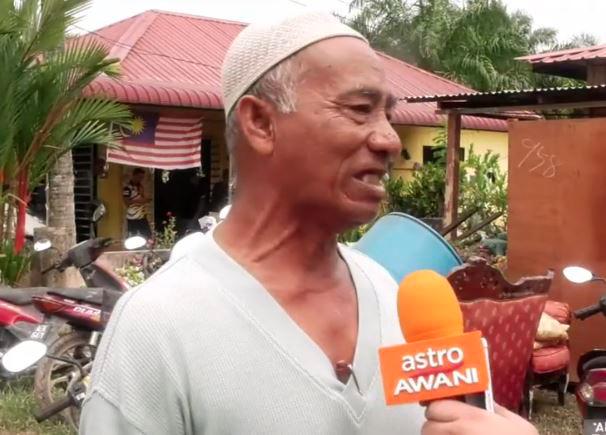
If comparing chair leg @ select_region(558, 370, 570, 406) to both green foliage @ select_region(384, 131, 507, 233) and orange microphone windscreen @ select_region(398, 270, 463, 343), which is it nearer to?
orange microphone windscreen @ select_region(398, 270, 463, 343)

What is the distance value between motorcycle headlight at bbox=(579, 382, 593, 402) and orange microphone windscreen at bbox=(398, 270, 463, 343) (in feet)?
10.1

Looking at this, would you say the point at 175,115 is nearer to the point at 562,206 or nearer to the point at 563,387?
the point at 562,206

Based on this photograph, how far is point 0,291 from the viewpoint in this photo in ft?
19.6

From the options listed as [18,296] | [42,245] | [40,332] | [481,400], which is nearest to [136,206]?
[42,245]

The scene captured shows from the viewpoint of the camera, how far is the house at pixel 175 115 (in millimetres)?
11492

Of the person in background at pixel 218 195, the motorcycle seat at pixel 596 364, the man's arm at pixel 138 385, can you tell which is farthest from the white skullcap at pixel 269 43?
the person in background at pixel 218 195

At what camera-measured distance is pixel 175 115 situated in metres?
11.9

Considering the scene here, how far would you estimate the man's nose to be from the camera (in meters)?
1.38

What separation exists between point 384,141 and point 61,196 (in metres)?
7.73

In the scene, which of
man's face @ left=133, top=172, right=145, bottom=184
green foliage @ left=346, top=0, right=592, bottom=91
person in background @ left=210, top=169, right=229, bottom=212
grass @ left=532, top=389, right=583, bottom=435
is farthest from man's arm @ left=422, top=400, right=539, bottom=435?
green foliage @ left=346, top=0, right=592, bottom=91

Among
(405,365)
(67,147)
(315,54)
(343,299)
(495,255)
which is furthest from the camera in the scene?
(495,255)

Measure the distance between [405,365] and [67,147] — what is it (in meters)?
7.34

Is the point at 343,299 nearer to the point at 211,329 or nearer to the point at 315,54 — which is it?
the point at 211,329

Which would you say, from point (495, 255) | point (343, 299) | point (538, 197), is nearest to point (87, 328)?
point (538, 197)
